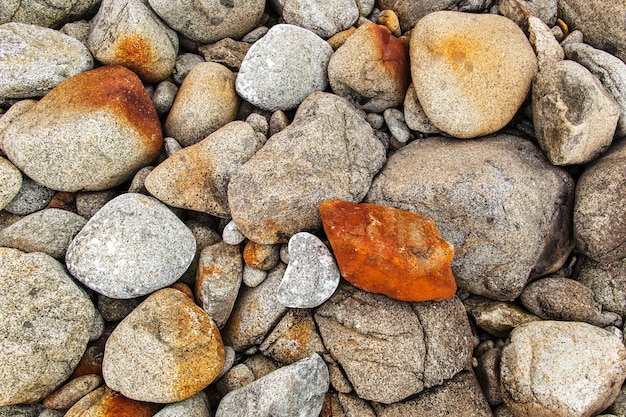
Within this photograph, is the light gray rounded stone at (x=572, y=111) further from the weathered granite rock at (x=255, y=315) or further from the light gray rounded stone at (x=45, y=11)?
the light gray rounded stone at (x=45, y=11)

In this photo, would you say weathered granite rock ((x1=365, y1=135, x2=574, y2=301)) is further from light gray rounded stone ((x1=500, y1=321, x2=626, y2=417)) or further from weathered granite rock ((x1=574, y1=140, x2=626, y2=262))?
light gray rounded stone ((x1=500, y1=321, x2=626, y2=417))

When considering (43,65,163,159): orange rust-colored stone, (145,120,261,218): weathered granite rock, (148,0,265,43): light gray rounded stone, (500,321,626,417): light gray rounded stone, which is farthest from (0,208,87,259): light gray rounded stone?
(500,321,626,417): light gray rounded stone

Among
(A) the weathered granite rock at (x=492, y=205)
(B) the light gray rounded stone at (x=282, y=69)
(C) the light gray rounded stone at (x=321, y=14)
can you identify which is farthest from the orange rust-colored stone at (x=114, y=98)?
(A) the weathered granite rock at (x=492, y=205)

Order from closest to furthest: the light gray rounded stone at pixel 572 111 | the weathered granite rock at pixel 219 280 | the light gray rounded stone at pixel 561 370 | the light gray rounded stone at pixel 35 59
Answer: the light gray rounded stone at pixel 561 370
the light gray rounded stone at pixel 572 111
the weathered granite rock at pixel 219 280
the light gray rounded stone at pixel 35 59

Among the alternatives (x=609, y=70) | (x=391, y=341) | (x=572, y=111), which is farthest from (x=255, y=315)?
(x=609, y=70)

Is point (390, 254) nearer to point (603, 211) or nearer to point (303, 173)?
point (303, 173)

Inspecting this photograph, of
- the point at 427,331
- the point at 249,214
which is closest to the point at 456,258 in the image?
the point at 427,331
